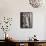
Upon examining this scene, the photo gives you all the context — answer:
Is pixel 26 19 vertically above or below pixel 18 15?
below

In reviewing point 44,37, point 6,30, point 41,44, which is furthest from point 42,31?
point 6,30

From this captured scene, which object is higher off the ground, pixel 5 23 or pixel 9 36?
pixel 5 23

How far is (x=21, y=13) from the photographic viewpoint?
149 inches

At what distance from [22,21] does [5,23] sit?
1.63 ft

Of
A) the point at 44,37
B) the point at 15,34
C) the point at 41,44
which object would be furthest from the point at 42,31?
the point at 15,34

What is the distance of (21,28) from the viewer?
3.79m

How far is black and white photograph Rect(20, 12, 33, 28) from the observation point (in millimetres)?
3791

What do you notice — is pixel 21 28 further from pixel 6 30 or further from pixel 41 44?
pixel 41 44

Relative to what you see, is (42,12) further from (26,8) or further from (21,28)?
(21,28)

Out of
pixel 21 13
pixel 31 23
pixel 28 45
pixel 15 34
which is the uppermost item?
pixel 21 13

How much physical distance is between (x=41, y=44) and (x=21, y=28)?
2.57 ft

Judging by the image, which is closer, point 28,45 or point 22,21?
point 28,45

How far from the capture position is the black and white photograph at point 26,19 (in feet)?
12.4

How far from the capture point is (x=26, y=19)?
150 inches
